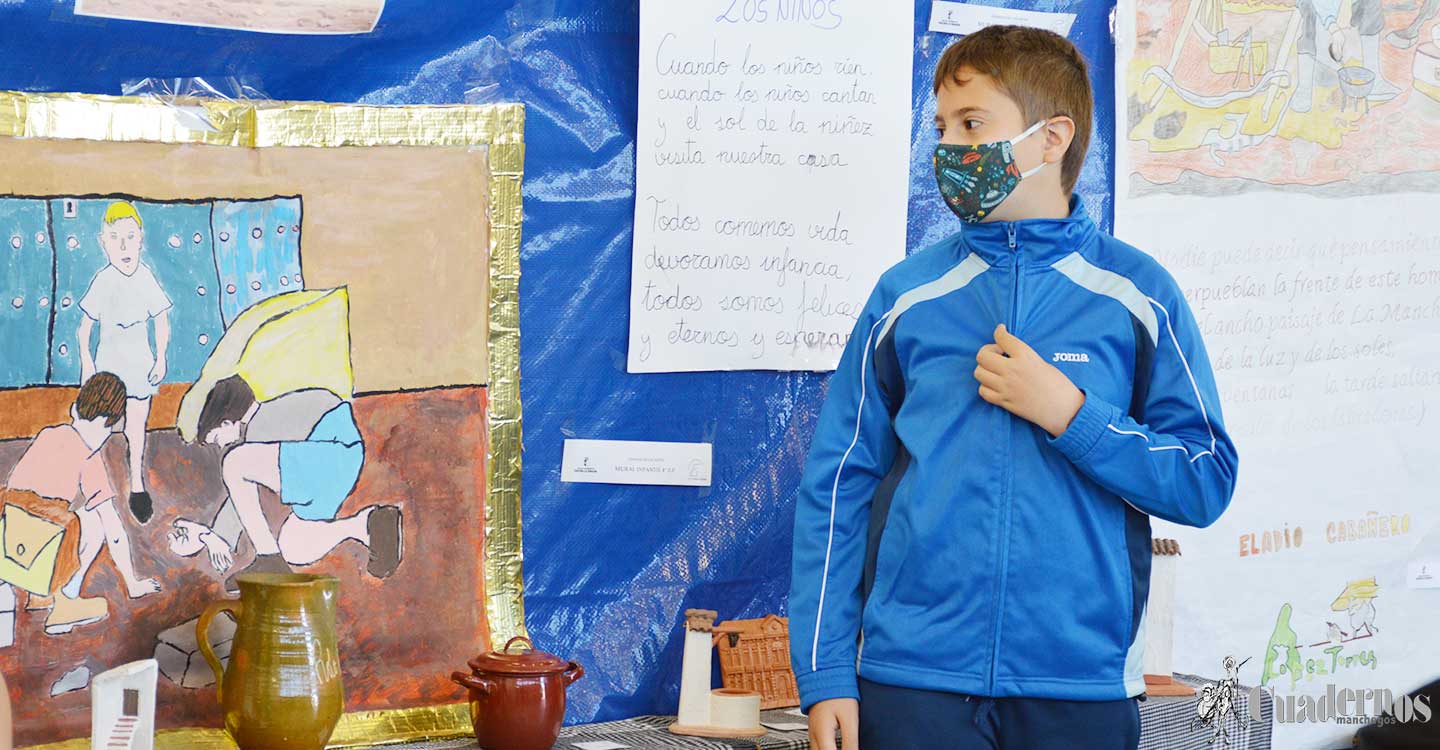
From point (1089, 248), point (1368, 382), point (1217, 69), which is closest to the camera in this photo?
point (1089, 248)

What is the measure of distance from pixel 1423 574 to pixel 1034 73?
1636mm

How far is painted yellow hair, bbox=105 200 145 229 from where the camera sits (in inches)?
66.0

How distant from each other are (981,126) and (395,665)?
102 centimetres

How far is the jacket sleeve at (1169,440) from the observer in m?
1.48

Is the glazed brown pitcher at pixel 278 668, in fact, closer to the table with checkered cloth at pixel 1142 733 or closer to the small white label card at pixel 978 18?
the table with checkered cloth at pixel 1142 733

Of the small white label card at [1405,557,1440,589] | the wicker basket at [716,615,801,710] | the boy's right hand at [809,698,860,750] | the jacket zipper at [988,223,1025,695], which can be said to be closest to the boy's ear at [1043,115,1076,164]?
the jacket zipper at [988,223,1025,695]

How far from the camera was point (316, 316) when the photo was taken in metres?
1.80

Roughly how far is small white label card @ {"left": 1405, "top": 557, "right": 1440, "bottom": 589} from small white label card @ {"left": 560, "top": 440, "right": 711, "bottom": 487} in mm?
1494

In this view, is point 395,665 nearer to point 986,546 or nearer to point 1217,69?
point 986,546

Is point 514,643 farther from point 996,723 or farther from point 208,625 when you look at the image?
point 996,723

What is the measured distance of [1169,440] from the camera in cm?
152

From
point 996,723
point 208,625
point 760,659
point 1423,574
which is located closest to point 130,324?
point 208,625

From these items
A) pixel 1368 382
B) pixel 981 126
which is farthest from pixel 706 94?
pixel 1368 382

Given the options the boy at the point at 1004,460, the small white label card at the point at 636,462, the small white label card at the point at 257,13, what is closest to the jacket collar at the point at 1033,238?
the boy at the point at 1004,460
